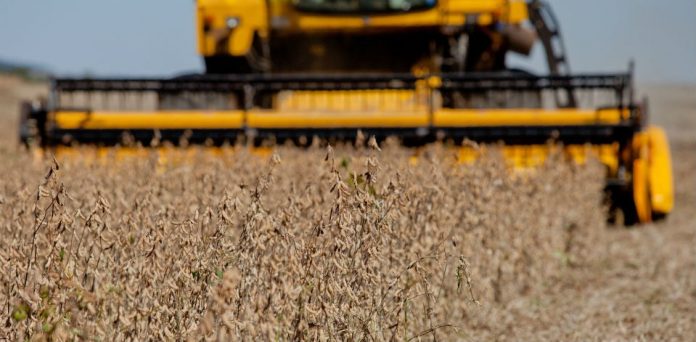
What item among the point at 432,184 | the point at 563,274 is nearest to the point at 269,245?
the point at 432,184

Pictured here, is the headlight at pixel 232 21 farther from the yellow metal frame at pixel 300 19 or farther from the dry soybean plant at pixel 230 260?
the dry soybean plant at pixel 230 260

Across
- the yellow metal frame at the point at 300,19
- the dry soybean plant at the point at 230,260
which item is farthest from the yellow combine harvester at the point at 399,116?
the dry soybean plant at the point at 230,260

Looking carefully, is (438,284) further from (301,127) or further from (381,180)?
(301,127)

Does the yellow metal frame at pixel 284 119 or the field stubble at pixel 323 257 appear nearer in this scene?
the field stubble at pixel 323 257

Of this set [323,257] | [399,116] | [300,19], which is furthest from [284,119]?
[323,257]

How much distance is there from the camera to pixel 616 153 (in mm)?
8727

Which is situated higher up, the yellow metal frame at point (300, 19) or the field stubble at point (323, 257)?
the yellow metal frame at point (300, 19)

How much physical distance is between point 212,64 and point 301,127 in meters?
2.09

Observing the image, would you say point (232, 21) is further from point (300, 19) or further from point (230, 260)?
point (230, 260)

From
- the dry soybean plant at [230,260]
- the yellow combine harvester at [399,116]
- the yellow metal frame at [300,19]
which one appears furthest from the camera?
the yellow metal frame at [300,19]

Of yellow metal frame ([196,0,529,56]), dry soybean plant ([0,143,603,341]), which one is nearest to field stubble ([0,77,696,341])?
dry soybean plant ([0,143,603,341])

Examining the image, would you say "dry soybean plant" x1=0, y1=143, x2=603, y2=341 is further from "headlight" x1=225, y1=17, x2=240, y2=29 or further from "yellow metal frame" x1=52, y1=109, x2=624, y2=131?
"headlight" x1=225, y1=17, x2=240, y2=29

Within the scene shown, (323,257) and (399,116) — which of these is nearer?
(323,257)

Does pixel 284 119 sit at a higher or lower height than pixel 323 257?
higher
